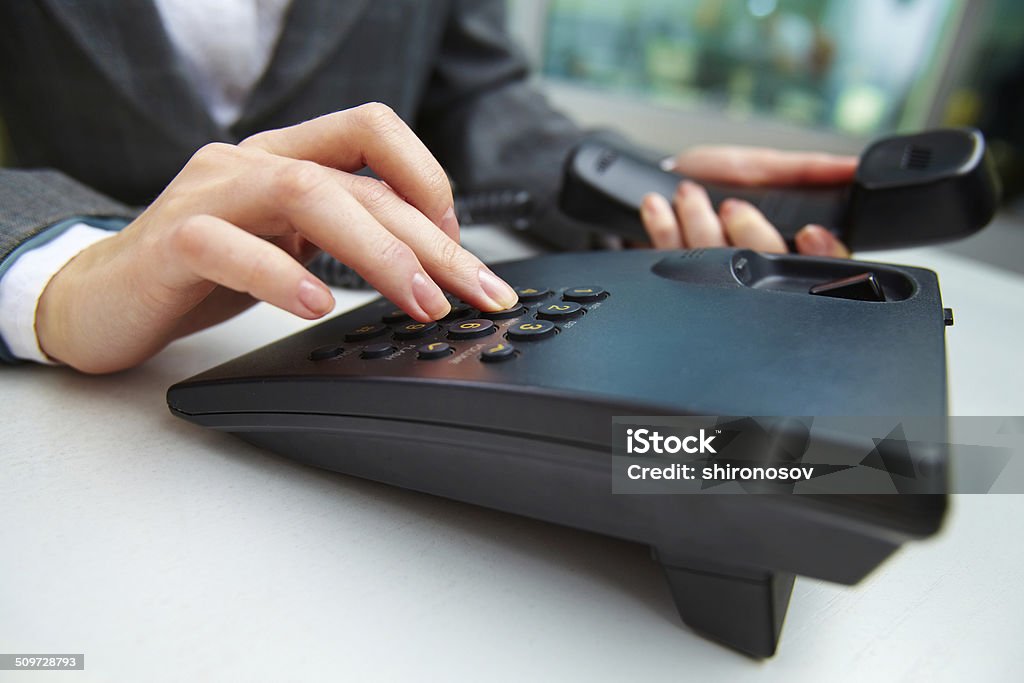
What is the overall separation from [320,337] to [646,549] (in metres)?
0.17

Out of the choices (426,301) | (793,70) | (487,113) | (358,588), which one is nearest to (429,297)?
(426,301)

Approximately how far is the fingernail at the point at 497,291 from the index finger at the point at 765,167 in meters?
0.34

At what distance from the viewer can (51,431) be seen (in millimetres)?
320

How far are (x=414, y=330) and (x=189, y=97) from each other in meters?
0.40

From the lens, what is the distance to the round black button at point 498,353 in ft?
0.85

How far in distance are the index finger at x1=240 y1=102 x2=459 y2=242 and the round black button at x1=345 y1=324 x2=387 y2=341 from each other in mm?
68

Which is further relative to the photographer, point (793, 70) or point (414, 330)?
point (793, 70)

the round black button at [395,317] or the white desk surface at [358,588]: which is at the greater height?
the round black button at [395,317]

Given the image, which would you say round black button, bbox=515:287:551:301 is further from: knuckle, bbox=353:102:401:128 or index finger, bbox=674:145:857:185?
index finger, bbox=674:145:857:185

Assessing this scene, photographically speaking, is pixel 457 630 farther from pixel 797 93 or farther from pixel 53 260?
pixel 797 93

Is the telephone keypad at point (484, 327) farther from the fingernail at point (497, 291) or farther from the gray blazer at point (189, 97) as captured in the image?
the gray blazer at point (189, 97)

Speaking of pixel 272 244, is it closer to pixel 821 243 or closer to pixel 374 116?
pixel 374 116

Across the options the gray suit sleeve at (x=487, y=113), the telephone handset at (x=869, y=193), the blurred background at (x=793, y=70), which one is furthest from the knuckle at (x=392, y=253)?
the blurred background at (x=793, y=70)

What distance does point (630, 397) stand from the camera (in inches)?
8.5
